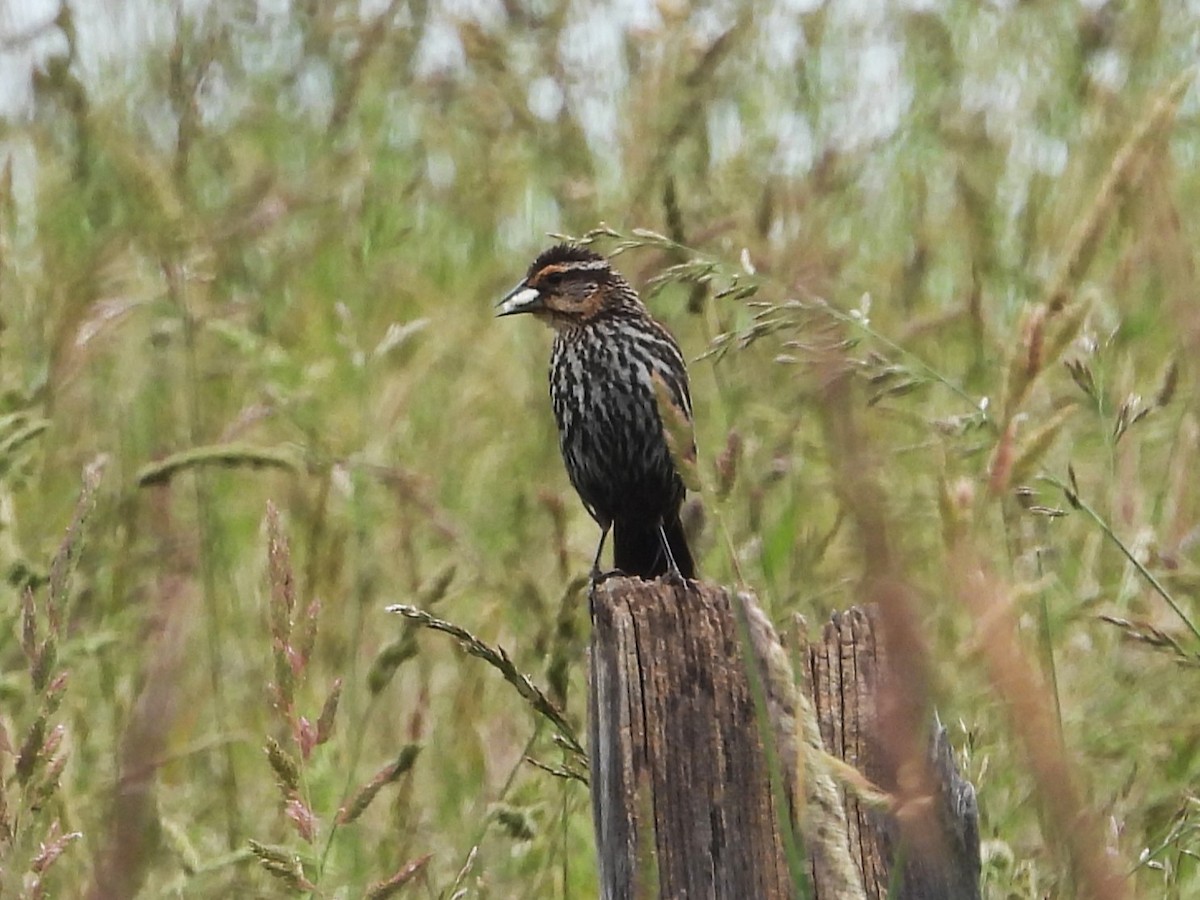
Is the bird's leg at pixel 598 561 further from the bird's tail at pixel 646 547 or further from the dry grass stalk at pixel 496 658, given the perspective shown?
the dry grass stalk at pixel 496 658

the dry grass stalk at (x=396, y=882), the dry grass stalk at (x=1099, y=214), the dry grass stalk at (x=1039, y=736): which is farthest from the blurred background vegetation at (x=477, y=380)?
the dry grass stalk at (x=1039, y=736)

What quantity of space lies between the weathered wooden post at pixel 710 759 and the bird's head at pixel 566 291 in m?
2.35

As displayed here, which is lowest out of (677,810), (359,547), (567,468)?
(677,810)

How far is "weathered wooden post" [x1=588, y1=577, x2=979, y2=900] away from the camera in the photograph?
5.62 feet

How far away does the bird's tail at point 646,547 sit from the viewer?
426 centimetres

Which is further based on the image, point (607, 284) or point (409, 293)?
point (409, 293)

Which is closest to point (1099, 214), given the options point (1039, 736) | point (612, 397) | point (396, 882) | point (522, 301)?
point (1039, 736)

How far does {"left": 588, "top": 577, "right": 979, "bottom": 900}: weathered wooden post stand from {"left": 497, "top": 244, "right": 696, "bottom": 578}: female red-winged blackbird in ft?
6.67

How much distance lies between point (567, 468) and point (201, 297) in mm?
879

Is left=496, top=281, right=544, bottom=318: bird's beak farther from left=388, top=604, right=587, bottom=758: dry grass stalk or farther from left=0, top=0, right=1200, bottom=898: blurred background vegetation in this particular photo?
left=388, top=604, right=587, bottom=758: dry grass stalk

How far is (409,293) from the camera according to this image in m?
4.66

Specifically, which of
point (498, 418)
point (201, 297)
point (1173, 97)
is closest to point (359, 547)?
point (201, 297)

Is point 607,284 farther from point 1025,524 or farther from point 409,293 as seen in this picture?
point 1025,524

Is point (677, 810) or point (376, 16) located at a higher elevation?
point (376, 16)
